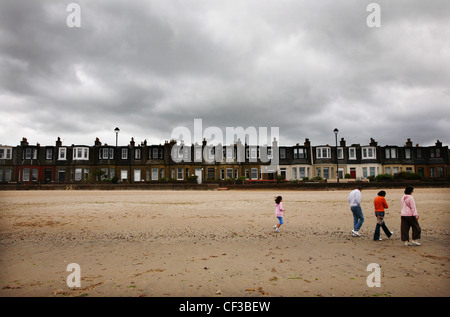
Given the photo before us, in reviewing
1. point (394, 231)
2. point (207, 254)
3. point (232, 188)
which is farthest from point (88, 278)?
point (232, 188)

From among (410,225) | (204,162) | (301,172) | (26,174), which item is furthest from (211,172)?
(410,225)

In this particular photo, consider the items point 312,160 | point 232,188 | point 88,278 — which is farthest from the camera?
point 312,160

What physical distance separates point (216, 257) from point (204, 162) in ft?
149

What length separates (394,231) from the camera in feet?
38.4

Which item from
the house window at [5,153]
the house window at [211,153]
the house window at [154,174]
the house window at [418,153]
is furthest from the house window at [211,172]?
the house window at [418,153]

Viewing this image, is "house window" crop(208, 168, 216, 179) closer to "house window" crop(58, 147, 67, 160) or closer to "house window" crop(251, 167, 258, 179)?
"house window" crop(251, 167, 258, 179)

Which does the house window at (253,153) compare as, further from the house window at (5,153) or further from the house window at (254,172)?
the house window at (5,153)

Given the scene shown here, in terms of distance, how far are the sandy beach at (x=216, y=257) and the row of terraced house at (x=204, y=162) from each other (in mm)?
38595

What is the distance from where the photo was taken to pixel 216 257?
27.9 ft

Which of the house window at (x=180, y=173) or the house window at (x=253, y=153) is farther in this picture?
the house window at (x=253, y=153)

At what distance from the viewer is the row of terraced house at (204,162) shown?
2087 inches

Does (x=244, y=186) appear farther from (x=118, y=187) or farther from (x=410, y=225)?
(x=410, y=225)
